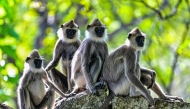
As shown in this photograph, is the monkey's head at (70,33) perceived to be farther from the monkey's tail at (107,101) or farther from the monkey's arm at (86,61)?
the monkey's tail at (107,101)

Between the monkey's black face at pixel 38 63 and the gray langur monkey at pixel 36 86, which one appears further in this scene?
the monkey's black face at pixel 38 63

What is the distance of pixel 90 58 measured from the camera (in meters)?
11.2

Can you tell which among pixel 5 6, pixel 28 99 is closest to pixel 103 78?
pixel 28 99

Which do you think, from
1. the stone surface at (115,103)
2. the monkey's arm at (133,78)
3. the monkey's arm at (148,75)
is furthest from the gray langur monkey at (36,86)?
the monkey's arm at (148,75)

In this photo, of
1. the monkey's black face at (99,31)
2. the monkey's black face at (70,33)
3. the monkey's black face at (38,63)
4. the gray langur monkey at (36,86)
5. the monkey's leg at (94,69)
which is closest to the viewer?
the gray langur monkey at (36,86)

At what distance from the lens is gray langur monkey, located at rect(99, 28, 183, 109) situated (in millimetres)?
10289

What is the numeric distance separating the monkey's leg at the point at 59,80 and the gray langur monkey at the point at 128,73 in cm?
118

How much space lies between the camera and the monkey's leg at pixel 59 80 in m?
11.6

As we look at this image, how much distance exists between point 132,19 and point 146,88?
14.3 m

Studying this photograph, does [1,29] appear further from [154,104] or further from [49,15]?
[49,15]

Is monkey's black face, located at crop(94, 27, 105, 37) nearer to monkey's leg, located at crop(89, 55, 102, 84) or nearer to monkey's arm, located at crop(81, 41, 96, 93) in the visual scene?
→ monkey's arm, located at crop(81, 41, 96, 93)

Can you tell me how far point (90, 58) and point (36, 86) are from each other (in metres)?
1.20

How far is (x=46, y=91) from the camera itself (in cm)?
1095

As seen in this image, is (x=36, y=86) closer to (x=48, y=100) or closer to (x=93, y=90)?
(x=48, y=100)
